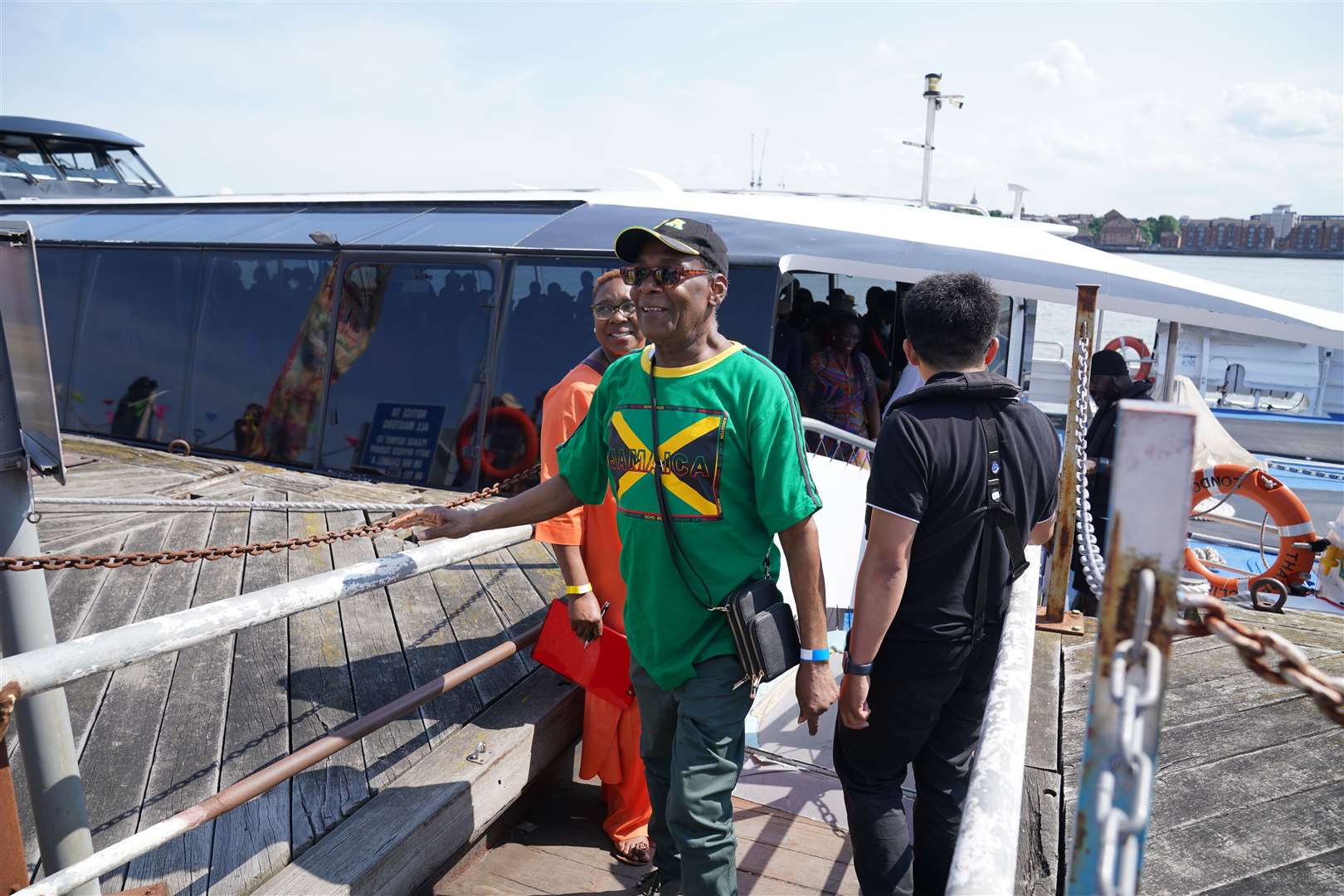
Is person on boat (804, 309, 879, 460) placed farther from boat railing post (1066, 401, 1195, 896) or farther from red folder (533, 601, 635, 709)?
boat railing post (1066, 401, 1195, 896)

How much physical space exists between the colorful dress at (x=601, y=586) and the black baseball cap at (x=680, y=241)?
0.75 m

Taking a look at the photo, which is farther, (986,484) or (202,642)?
(986,484)

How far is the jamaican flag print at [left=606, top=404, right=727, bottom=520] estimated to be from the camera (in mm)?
2428

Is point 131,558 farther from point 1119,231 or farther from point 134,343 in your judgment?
point 1119,231

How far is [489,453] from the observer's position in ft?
21.5

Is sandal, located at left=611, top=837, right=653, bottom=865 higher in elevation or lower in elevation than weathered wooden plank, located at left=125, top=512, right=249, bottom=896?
lower

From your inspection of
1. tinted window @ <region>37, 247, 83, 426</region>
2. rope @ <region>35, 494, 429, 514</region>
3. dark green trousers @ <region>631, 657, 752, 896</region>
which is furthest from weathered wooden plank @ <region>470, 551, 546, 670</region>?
tinted window @ <region>37, 247, 83, 426</region>

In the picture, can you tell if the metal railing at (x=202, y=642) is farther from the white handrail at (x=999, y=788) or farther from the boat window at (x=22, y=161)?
the boat window at (x=22, y=161)

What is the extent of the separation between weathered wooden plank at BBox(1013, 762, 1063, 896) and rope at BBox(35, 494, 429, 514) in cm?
365

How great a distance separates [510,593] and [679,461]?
8.16ft

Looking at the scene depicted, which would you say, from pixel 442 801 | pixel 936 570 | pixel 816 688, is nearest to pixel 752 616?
pixel 816 688

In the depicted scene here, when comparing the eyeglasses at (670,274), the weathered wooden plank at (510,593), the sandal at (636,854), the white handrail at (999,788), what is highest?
the eyeglasses at (670,274)

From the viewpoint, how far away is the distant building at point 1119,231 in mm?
58494

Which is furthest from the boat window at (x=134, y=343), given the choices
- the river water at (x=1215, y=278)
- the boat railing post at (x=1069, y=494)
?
the river water at (x=1215, y=278)
